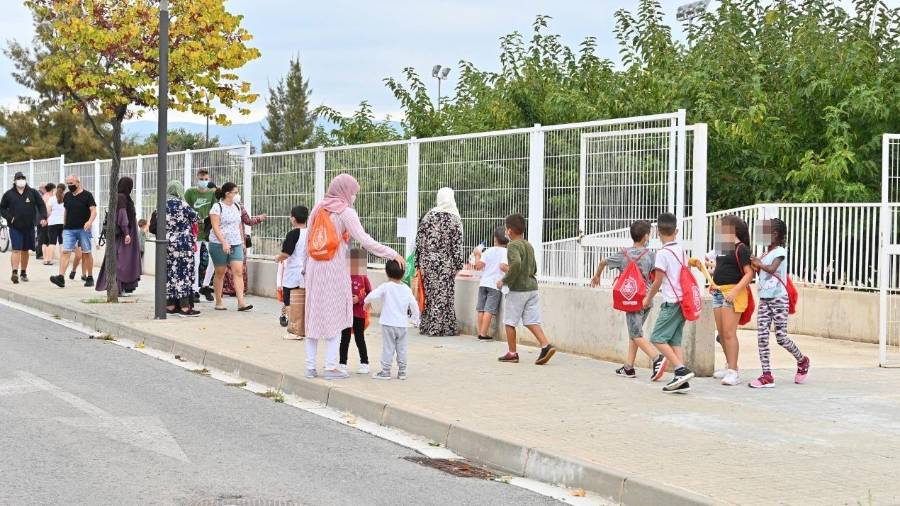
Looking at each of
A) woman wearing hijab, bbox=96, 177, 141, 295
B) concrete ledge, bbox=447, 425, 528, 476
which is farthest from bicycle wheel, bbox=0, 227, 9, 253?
concrete ledge, bbox=447, 425, 528, 476

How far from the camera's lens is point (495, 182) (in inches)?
606

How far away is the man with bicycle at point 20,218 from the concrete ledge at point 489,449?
1587cm

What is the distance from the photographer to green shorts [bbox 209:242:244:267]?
17547 millimetres

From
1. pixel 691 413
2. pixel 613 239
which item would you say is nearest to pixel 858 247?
pixel 613 239

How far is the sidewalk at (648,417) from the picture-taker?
23.5ft

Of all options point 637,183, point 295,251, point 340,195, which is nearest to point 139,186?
point 295,251

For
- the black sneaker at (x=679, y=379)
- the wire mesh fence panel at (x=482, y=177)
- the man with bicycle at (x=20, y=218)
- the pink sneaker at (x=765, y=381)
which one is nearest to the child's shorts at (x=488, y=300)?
the wire mesh fence panel at (x=482, y=177)

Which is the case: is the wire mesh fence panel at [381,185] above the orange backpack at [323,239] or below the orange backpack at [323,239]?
above

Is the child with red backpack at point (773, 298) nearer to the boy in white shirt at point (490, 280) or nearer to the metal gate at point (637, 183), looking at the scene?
the metal gate at point (637, 183)

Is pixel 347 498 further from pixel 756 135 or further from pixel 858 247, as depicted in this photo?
pixel 756 135

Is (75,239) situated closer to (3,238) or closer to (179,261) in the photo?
(179,261)

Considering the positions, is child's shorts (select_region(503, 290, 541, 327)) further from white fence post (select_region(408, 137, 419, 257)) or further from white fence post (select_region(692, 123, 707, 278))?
white fence post (select_region(408, 137, 419, 257))

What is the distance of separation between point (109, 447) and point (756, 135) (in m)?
15.7

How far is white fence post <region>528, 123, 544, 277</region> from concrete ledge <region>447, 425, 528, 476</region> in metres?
6.01
